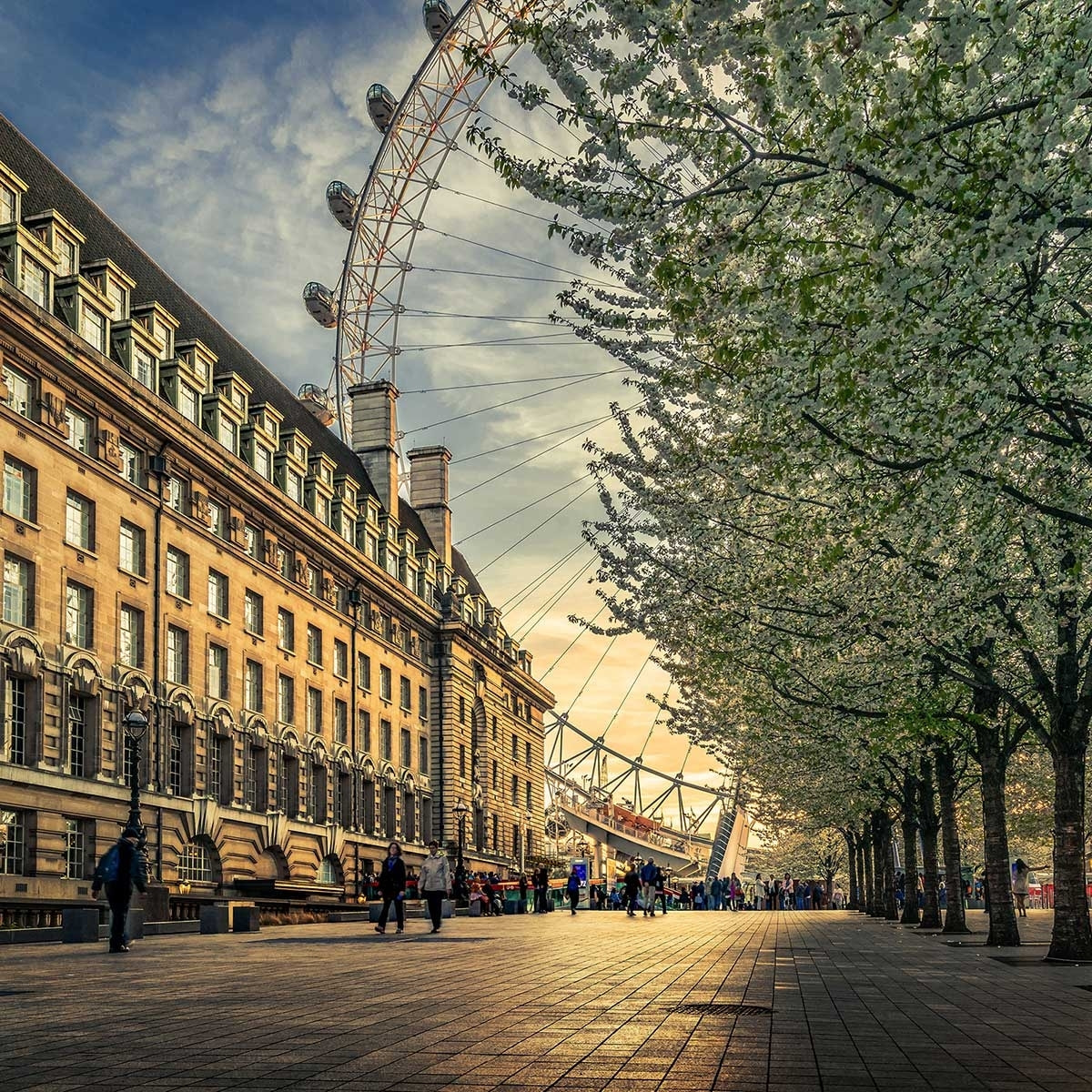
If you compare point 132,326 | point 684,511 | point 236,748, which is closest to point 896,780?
point 684,511

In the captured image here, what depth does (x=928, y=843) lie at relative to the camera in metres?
40.8

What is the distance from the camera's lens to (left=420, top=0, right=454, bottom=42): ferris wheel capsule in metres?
63.3

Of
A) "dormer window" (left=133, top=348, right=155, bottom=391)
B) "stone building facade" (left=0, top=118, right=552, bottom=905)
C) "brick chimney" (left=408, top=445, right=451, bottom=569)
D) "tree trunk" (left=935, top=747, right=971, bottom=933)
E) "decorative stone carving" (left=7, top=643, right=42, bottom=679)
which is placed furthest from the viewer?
"brick chimney" (left=408, top=445, right=451, bottom=569)

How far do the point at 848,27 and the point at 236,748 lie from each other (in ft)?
166

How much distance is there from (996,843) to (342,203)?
57100 mm

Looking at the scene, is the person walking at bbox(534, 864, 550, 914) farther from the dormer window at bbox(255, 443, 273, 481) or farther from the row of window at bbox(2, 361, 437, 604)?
the dormer window at bbox(255, 443, 273, 481)

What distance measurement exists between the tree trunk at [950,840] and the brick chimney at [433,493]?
67535mm

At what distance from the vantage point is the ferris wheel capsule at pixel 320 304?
80.2 meters

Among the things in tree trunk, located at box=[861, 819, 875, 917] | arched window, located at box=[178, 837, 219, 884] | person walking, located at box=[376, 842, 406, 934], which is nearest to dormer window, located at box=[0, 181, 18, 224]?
arched window, located at box=[178, 837, 219, 884]

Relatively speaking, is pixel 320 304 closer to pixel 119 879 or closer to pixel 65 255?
pixel 65 255

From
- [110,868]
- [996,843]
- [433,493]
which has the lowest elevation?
[996,843]

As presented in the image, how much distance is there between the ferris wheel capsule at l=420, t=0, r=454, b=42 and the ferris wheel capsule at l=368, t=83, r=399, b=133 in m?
6.66

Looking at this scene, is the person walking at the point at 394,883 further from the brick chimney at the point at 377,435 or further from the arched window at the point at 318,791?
the brick chimney at the point at 377,435

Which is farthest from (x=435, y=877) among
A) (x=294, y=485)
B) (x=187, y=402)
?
(x=294, y=485)
